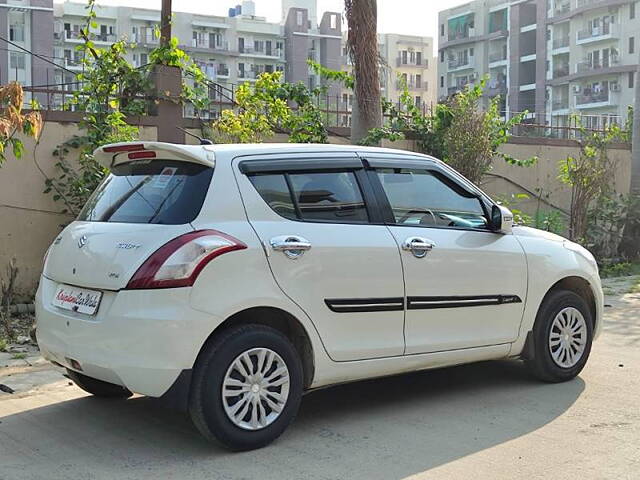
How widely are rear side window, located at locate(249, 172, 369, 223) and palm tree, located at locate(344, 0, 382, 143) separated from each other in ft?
21.7

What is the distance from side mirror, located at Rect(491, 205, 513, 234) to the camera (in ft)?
19.1

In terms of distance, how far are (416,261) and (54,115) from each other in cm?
599

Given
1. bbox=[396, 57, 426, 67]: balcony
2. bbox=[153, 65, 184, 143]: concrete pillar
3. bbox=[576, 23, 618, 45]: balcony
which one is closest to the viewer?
bbox=[153, 65, 184, 143]: concrete pillar

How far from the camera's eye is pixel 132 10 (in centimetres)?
7438

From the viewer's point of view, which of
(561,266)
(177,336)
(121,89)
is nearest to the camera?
(177,336)

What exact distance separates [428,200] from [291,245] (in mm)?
1309

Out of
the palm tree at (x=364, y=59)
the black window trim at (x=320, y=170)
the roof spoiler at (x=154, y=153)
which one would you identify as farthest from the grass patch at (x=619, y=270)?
the roof spoiler at (x=154, y=153)

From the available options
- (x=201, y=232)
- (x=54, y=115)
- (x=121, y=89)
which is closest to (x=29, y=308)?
(x=54, y=115)

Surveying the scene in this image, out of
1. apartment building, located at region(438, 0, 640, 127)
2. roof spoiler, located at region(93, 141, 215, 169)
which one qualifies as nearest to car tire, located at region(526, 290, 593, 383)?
roof spoiler, located at region(93, 141, 215, 169)

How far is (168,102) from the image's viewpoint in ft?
35.3

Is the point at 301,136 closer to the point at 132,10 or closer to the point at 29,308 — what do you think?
the point at 29,308

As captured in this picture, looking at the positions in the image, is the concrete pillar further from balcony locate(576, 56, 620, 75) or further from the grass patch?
balcony locate(576, 56, 620, 75)

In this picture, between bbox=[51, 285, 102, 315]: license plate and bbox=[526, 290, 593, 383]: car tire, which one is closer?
bbox=[51, 285, 102, 315]: license plate

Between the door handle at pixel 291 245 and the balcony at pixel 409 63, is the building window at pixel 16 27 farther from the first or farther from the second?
the door handle at pixel 291 245
